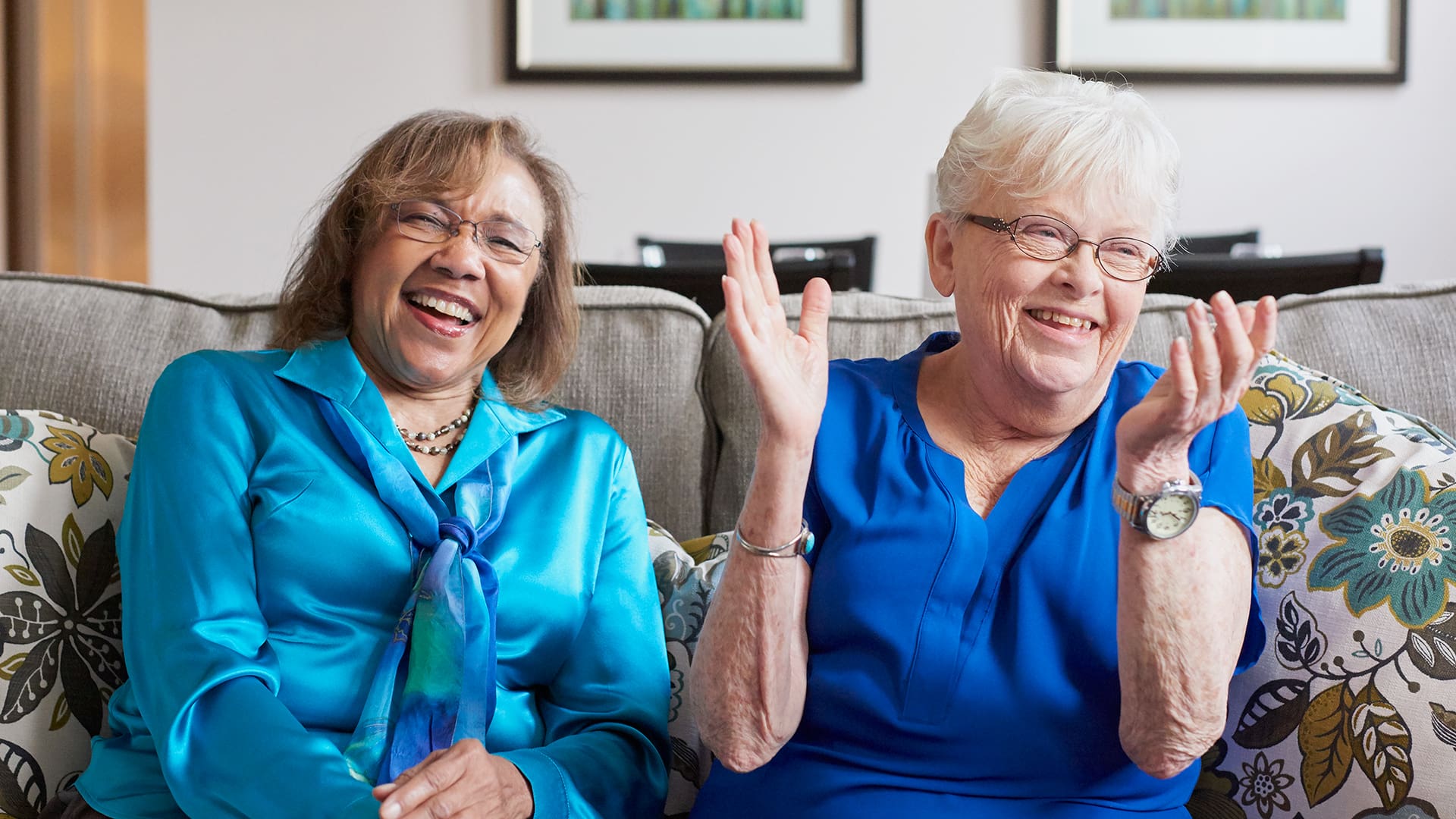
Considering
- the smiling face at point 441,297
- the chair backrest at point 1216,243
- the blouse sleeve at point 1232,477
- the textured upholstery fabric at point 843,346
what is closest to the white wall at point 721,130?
the chair backrest at point 1216,243

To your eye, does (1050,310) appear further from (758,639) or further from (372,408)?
(372,408)

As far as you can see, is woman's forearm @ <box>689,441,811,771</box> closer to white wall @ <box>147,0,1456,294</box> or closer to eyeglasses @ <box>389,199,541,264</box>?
eyeglasses @ <box>389,199,541,264</box>

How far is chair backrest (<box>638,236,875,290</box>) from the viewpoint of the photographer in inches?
107

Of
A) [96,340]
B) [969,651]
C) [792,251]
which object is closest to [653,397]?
[969,651]

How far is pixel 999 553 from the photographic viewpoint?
1181 mm

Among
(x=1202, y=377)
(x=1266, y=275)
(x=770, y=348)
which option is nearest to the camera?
(x=1202, y=377)

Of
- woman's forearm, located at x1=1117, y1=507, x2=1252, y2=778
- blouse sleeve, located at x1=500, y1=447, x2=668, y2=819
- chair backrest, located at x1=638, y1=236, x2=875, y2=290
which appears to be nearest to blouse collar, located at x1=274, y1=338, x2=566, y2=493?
blouse sleeve, located at x1=500, y1=447, x2=668, y2=819

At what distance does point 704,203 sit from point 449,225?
261 cm

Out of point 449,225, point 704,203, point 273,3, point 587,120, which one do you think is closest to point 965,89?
point 704,203

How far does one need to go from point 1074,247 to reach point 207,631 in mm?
942

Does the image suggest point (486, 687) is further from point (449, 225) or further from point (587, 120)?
point (587, 120)

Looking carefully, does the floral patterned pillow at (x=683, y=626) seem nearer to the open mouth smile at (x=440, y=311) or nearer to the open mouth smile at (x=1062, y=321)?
the open mouth smile at (x=440, y=311)

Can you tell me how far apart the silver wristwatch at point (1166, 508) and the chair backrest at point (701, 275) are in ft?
2.93

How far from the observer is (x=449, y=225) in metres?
1.38
